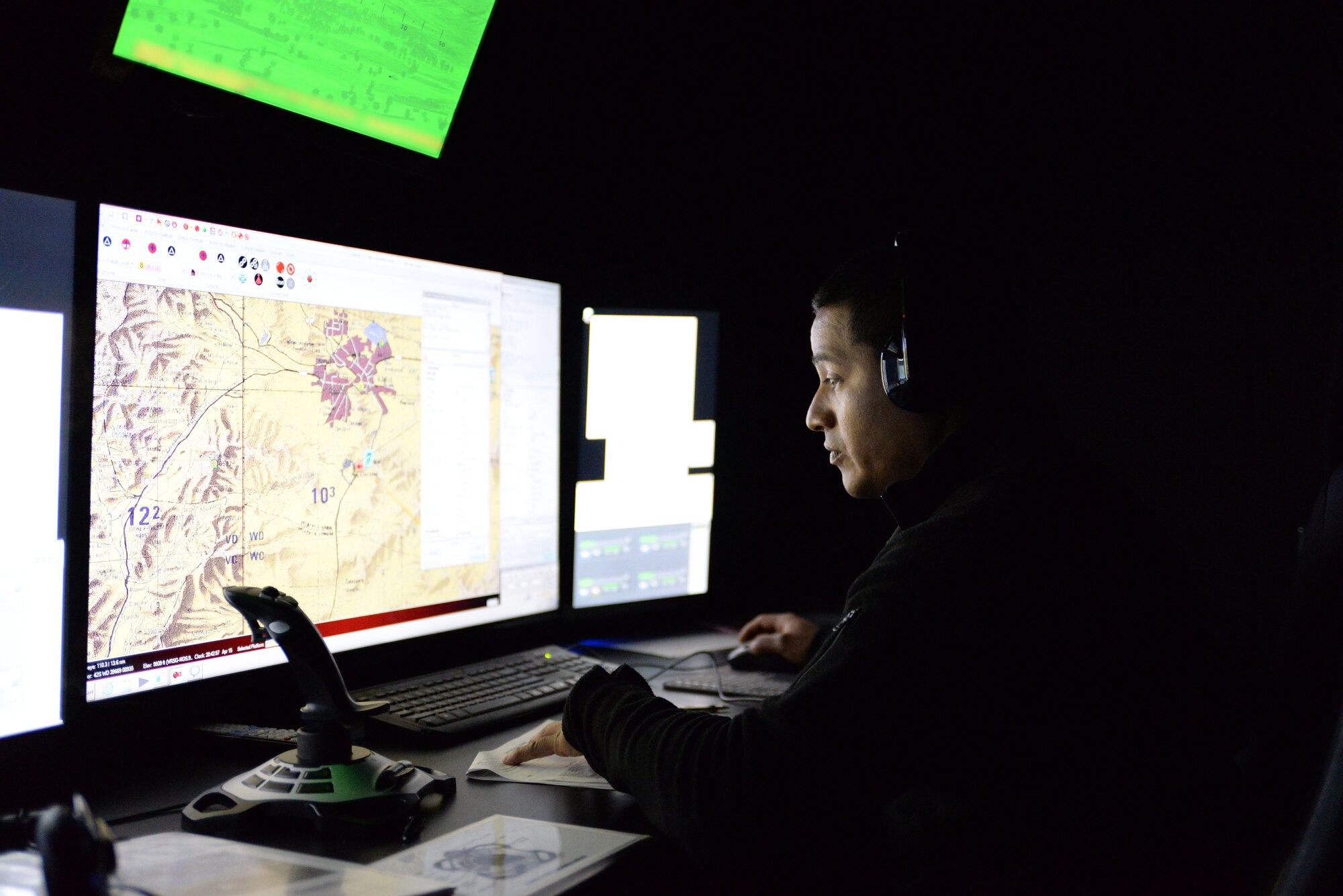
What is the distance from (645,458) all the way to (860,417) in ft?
1.90

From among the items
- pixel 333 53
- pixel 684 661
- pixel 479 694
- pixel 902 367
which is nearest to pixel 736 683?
pixel 684 661

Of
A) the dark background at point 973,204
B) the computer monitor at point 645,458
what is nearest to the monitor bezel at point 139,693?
the computer monitor at point 645,458

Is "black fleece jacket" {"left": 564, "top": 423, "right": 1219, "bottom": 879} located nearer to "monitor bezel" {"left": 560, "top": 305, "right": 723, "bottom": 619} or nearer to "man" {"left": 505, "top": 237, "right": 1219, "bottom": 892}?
"man" {"left": 505, "top": 237, "right": 1219, "bottom": 892}

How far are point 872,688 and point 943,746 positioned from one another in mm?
90

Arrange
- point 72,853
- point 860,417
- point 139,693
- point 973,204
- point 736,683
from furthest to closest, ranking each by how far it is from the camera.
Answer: point 973,204
point 736,683
point 860,417
point 139,693
point 72,853

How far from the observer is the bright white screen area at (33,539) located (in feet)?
2.72

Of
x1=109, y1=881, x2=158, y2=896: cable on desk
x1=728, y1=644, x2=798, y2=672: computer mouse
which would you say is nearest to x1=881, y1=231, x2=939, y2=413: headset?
x1=728, y1=644, x2=798, y2=672: computer mouse

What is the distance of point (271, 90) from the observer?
45.7 inches

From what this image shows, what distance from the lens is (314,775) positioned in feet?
2.76

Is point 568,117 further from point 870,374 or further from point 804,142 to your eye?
point 870,374

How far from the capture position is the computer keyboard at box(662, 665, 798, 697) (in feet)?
4.40

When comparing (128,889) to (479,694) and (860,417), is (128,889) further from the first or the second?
(860,417)

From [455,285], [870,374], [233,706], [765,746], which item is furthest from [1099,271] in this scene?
[233,706]

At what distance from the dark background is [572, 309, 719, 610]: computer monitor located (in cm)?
6
